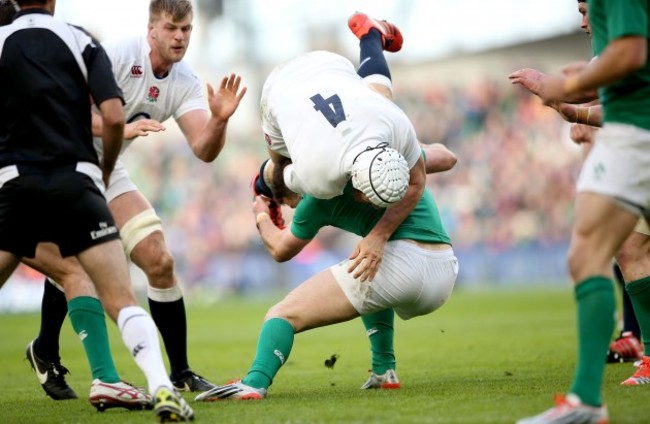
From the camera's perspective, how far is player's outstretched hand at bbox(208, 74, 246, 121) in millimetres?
Result: 7887

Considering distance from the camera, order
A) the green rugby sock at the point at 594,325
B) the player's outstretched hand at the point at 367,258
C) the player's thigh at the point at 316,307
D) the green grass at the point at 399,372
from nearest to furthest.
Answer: the green rugby sock at the point at 594,325 < the green grass at the point at 399,372 < the player's outstretched hand at the point at 367,258 < the player's thigh at the point at 316,307

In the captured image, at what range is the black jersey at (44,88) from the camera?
18.6 ft

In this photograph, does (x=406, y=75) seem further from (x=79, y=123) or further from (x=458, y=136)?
(x=79, y=123)

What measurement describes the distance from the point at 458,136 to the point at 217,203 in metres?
7.68

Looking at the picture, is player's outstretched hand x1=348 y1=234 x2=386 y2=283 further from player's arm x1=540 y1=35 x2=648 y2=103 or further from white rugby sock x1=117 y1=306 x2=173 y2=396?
player's arm x1=540 y1=35 x2=648 y2=103

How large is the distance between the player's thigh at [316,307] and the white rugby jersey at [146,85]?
2.14 metres

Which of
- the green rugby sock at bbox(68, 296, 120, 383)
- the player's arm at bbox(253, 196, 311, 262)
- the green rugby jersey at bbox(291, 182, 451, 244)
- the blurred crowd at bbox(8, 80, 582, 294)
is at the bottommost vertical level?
the blurred crowd at bbox(8, 80, 582, 294)

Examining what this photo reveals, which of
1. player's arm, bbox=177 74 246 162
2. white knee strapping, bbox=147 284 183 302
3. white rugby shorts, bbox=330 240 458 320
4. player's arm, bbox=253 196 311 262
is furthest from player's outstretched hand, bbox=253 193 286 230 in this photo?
white knee strapping, bbox=147 284 183 302

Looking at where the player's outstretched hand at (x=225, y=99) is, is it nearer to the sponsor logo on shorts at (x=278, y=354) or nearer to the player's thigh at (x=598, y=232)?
the sponsor logo on shorts at (x=278, y=354)

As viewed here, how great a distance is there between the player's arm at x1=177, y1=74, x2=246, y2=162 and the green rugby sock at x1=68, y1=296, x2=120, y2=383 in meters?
2.00

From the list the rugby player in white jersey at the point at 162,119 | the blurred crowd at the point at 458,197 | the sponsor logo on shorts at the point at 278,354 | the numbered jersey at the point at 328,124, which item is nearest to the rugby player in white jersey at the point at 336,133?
the numbered jersey at the point at 328,124

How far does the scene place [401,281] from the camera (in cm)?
680

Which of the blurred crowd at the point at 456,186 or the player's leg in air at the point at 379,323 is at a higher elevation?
the player's leg in air at the point at 379,323

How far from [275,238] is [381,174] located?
4.59ft
